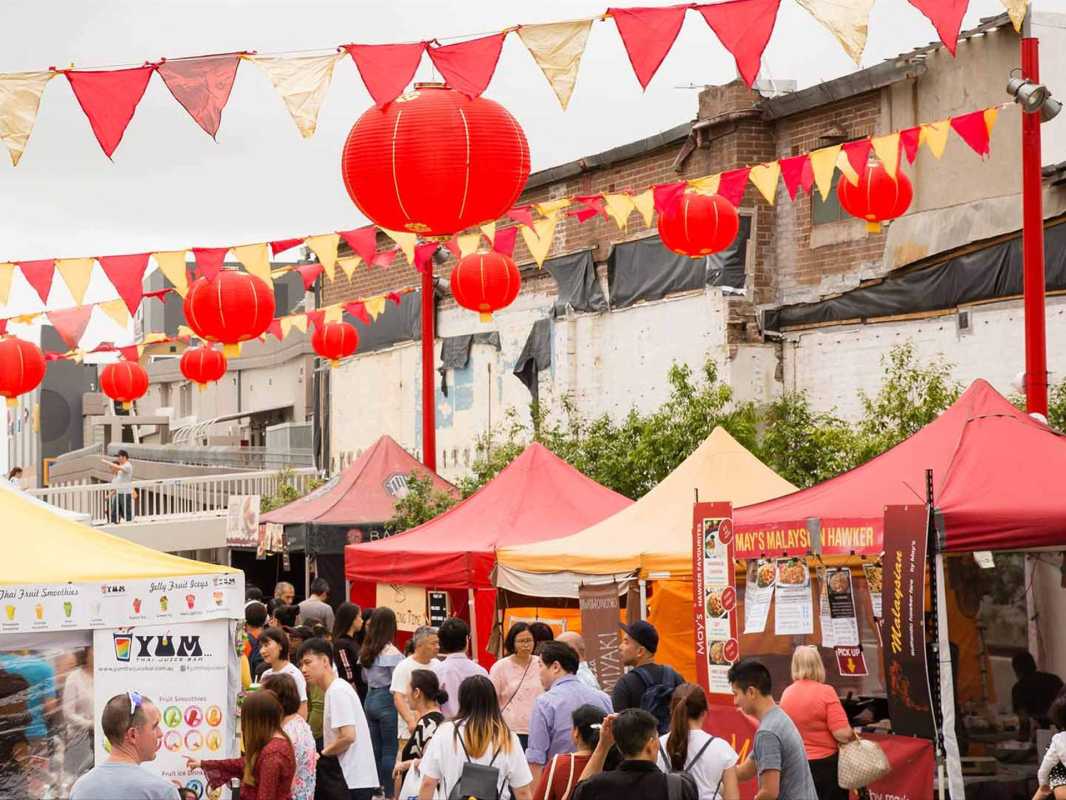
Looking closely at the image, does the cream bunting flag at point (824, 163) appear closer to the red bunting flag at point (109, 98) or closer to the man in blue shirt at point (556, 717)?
the red bunting flag at point (109, 98)

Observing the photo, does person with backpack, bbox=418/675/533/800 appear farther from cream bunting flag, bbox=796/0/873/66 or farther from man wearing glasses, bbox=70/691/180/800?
cream bunting flag, bbox=796/0/873/66

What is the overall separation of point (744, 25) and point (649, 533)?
470 centimetres

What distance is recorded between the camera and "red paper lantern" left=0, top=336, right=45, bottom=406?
18.9 metres

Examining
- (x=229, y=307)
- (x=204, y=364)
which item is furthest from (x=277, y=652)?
(x=204, y=364)

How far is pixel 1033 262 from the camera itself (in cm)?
1296

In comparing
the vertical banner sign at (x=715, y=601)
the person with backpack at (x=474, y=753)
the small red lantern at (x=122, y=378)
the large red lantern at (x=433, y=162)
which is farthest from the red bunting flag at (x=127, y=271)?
the person with backpack at (x=474, y=753)

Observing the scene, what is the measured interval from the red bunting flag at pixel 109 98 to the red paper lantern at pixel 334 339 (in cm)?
1309

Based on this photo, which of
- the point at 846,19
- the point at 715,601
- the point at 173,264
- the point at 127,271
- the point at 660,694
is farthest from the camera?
the point at 173,264

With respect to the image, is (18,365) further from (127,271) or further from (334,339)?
(334,339)

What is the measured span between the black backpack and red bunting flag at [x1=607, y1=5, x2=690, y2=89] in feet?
13.5

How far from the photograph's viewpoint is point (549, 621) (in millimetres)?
16000

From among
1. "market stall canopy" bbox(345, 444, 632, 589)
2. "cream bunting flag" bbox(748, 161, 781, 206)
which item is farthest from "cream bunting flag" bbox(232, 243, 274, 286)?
"cream bunting flag" bbox(748, 161, 781, 206)

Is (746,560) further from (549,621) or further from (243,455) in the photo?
(243,455)

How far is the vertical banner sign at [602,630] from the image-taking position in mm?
13273
